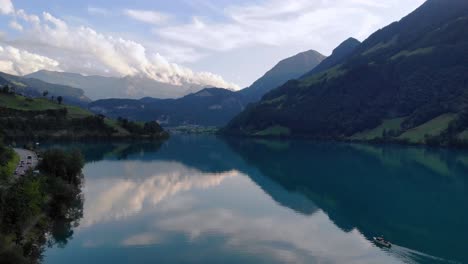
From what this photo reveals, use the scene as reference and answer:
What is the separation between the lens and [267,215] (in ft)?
255

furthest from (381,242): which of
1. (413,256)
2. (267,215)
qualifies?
(267,215)

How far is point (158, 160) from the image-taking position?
166 metres

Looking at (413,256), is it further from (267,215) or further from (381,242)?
(267,215)

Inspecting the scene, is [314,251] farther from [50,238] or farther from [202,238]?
[50,238]

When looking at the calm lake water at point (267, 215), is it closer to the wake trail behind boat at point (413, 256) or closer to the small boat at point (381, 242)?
the wake trail behind boat at point (413, 256)

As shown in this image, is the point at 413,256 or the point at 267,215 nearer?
the point at 413,256

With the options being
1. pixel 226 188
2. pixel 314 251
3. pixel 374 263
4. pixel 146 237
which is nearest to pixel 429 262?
pixel 374 263

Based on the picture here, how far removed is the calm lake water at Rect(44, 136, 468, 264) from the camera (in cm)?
5425

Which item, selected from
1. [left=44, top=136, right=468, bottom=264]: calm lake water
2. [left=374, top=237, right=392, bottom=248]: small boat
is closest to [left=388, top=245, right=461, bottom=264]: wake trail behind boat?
[left=44, top=136, right=468, bottom=264]: calm lake water

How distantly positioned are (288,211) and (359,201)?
18.5 m

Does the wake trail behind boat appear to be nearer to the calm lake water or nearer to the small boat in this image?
the calm lake water

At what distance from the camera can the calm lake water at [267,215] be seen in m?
54.2

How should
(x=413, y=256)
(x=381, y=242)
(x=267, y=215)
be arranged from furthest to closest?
(x=267, y=215)
(x=381, y=242)
(x=413, y=256)

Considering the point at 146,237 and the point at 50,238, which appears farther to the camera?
the point at 146,237
